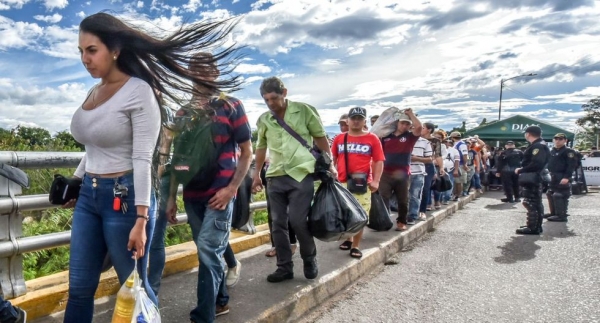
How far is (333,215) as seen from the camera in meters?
4.12

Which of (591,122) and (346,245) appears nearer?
(346,245)

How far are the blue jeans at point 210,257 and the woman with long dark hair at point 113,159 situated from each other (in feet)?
1.99

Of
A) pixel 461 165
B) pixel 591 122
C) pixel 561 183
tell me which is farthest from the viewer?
pixel 591 122

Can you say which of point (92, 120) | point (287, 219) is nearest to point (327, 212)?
point (287, 219)

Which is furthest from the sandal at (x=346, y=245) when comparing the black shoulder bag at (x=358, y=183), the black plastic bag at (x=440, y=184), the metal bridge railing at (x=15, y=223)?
the black plastic bag at (x=440, y=184)

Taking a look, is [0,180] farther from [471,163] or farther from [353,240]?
[471,163]

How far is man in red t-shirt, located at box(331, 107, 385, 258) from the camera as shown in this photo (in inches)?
218

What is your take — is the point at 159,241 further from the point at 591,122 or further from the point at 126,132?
the point at 591,122

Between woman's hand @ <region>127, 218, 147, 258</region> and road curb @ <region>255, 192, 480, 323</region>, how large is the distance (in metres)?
1.33

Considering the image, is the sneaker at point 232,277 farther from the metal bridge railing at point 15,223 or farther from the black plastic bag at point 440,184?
the black plastic bag at point 440,184

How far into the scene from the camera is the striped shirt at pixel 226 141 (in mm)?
3090

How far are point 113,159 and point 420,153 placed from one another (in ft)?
21.5

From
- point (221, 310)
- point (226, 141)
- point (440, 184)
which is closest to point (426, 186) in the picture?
point (440, 184)

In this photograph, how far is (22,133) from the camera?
37.3 feet
